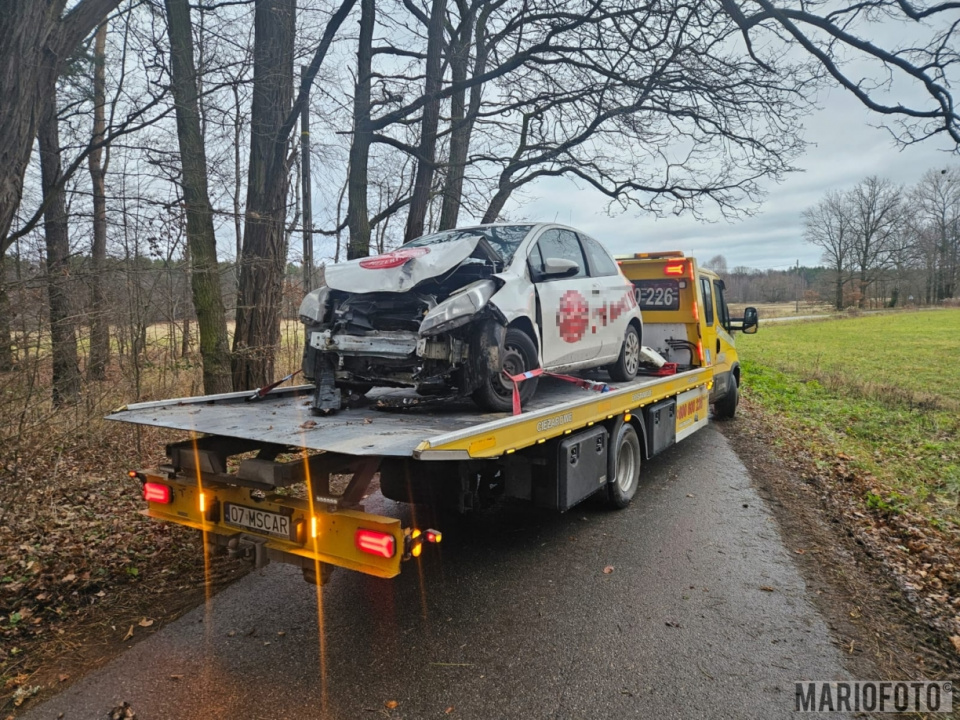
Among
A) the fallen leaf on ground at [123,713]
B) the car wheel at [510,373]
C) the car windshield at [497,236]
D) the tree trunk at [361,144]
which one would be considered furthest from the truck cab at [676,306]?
the fallen leaf on ground at [123,713]

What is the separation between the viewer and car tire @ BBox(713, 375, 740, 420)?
10.8 m

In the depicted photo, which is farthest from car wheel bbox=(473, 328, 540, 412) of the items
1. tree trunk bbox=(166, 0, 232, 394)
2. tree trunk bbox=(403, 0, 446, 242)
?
tree trunk bbox=(403, 0, 446, 242)

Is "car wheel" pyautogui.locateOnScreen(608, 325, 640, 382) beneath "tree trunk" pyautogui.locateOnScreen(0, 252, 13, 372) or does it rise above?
beneath

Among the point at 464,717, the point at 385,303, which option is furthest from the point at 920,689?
the point at 385,303

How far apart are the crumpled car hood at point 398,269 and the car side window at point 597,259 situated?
2045 millimetres

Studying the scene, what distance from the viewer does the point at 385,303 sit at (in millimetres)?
4742

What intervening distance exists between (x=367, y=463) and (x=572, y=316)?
9.06ft

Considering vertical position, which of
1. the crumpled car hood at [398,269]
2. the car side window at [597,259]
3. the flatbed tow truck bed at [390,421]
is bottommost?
the flatbed tow truck bed at [390,421]

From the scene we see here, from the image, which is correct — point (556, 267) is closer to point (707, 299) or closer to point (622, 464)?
point (622, 464)

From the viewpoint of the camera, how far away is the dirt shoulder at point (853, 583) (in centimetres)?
339

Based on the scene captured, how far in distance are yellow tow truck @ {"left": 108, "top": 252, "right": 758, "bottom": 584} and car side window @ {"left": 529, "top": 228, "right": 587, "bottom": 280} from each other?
1188 mm

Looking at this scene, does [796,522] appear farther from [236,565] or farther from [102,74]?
[102,74]

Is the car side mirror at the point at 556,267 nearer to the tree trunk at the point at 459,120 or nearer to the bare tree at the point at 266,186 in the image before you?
the bare tree at the point at 266,186

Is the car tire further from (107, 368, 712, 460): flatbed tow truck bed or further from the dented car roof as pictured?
the dented car roof
